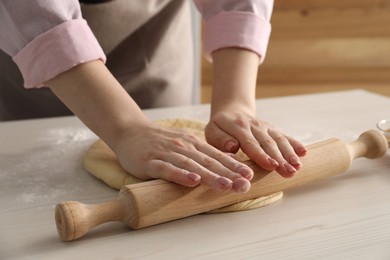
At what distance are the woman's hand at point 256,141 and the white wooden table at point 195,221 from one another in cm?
5

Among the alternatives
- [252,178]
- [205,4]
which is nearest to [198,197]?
[252,178]

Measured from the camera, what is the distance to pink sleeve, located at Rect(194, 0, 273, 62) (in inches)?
41.9

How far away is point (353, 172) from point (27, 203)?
47 centimetres

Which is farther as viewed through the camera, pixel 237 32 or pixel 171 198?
pixel 237 32

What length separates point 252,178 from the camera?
0.78 meters

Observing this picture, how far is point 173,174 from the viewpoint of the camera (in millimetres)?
742

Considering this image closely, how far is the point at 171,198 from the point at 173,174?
0.03 m

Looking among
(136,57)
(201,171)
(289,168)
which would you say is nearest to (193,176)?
(201,171)

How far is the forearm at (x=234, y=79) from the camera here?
991 millimetres

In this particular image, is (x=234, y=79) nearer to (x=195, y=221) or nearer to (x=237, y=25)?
(x=237, y=25)

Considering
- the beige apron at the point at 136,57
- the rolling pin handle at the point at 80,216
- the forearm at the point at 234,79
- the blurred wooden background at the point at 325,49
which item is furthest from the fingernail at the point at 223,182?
the blurred wooden background at the point at 325,49

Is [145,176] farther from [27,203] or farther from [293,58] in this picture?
[293,58]

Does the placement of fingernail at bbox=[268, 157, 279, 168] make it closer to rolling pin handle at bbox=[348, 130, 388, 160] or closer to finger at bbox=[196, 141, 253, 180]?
finger at bbox=[196, 141, 253, 180]

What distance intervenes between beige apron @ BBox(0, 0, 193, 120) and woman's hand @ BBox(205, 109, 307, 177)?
0.43 meters
